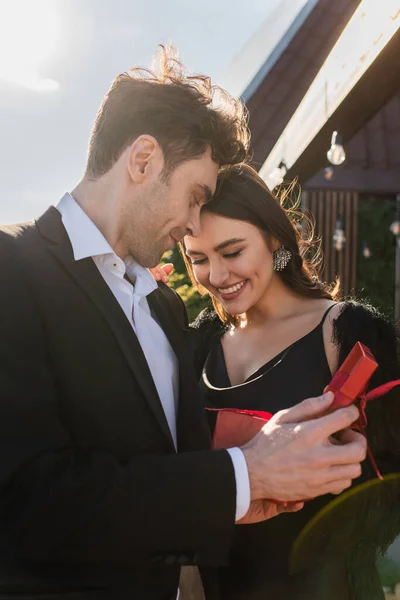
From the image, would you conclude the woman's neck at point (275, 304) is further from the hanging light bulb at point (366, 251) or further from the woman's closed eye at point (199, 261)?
the hanging light bulb at point (366, 251)

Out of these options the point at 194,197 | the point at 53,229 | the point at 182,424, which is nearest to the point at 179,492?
the point at 182,424

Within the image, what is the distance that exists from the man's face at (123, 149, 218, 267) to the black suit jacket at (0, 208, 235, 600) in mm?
278

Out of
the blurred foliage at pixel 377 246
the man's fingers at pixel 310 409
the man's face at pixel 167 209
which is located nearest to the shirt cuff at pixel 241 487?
the man's fingers at pixel 310 409

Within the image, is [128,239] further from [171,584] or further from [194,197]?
[171,584]

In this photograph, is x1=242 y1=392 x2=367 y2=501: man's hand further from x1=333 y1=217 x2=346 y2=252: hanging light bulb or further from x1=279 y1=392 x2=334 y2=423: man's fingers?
x1=333 y1=217 x2=346 y2=252: hanging light bulb

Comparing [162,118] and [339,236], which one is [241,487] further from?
[339,236]

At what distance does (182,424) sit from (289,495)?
16.3 inches

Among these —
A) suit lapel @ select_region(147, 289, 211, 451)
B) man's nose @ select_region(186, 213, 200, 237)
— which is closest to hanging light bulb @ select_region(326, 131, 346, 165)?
man's nose @ select_region(186, 213, 200, 237)

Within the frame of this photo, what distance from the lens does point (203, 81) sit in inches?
78.4

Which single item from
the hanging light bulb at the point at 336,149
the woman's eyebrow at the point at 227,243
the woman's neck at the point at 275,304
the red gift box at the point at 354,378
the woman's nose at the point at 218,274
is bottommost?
the red gift box at the point at 354,378

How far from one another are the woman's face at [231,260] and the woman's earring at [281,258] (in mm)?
64

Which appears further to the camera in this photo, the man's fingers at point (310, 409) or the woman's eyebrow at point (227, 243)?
the woman's eyebrow at point (227, 243)

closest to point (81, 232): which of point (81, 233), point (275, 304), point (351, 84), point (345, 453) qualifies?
point (81, 233)

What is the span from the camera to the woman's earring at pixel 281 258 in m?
2.61
